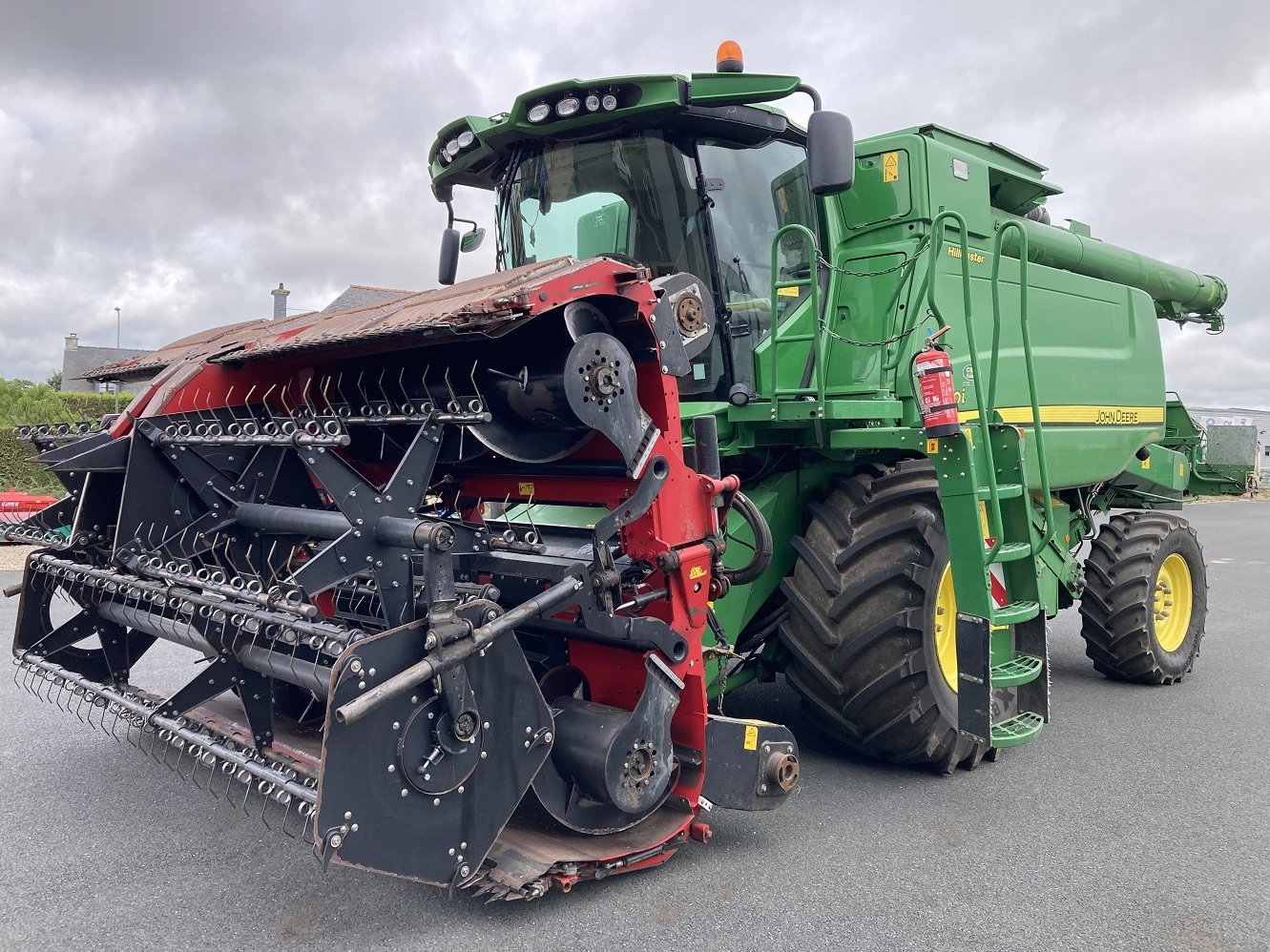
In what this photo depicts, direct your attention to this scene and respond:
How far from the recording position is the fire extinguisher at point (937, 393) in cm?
373

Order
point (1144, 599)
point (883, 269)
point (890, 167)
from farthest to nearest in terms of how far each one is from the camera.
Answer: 1. point (1144, 599)
2. point (890, 167)
3. point (883, 269)

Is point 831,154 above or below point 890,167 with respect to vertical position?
below

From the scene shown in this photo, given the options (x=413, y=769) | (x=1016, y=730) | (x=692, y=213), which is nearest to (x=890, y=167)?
(x=692, y=213)

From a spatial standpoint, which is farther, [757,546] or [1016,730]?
[1016,730]

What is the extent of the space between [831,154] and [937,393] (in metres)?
1.02

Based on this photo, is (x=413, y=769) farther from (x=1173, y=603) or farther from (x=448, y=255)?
(x=1173, y=603)

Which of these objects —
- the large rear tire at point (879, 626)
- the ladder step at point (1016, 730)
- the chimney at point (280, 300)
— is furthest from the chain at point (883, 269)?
the chimney at point (280, 300)

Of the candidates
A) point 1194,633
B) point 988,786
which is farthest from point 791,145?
point 1194,633

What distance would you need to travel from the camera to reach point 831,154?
12.2 feet

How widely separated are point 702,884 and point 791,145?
3254 millimetres

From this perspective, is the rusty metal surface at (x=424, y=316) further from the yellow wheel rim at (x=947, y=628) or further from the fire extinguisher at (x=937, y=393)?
the yellow wheel rim at (x=947, y=628)

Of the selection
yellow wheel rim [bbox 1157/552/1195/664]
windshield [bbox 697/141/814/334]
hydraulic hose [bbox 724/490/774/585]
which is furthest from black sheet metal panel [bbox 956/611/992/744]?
yellow wheel rim [bbox 1157/552/1195/664]

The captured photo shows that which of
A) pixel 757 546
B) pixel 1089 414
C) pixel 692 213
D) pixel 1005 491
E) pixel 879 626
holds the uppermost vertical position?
pixel 692 213

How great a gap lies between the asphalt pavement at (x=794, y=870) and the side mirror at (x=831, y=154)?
2.46 m
